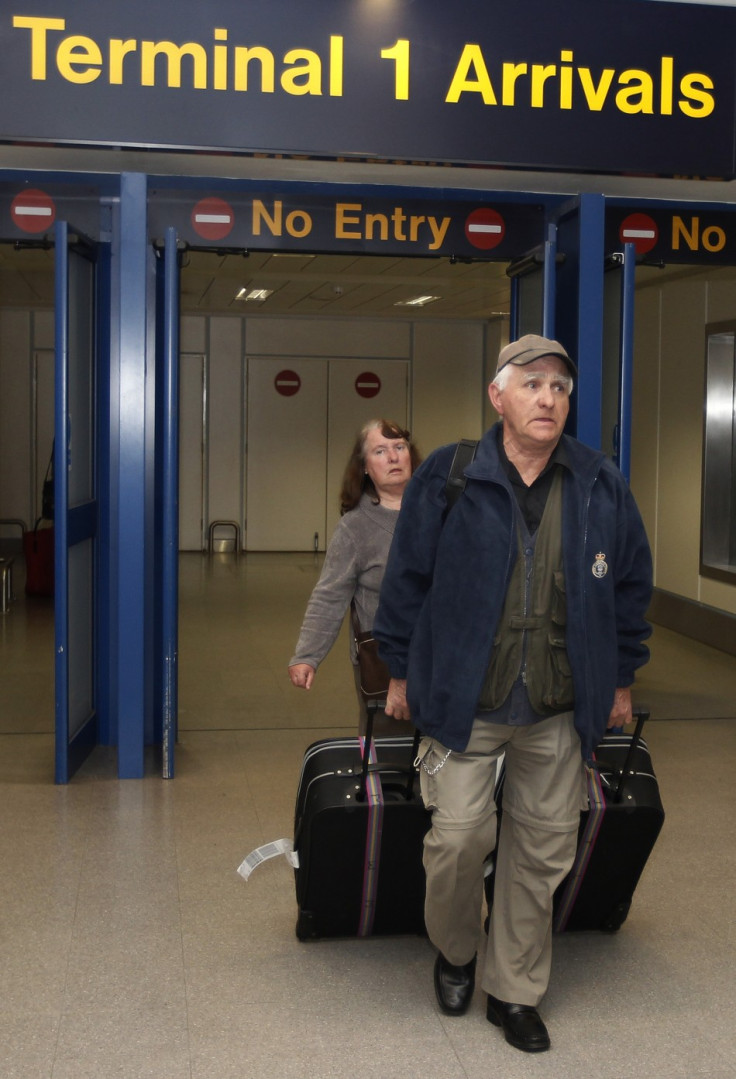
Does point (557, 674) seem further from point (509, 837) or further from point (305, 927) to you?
point (305, 927)

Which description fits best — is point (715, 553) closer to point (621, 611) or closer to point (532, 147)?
point (532, 147)

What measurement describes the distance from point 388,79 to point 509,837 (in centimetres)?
275

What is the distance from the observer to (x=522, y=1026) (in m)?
2.88

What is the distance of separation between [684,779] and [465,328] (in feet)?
36.1

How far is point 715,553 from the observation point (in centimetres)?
898

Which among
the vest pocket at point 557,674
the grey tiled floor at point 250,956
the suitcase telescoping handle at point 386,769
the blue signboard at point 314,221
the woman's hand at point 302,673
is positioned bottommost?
the grey tiled floor at point 250,956

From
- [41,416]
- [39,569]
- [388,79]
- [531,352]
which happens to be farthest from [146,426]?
[41,416]

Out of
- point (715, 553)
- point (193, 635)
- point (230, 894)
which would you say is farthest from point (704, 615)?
point (230, 894)

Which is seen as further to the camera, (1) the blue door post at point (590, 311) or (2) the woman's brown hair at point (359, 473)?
(1) the blue door post at point (590, 311)

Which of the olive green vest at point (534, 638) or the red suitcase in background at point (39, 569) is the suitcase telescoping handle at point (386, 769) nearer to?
the olive green vest at point (534, 638)

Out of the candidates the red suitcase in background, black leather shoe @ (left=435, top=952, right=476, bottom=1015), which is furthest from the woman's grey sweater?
the red suitcase in background

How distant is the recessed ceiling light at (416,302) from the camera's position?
42.7ft

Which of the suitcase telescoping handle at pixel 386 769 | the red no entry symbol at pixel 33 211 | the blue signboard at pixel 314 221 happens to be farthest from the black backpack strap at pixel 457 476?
the red no entry symbol at pixel 33 211

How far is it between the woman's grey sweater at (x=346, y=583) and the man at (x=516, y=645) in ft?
1.96
